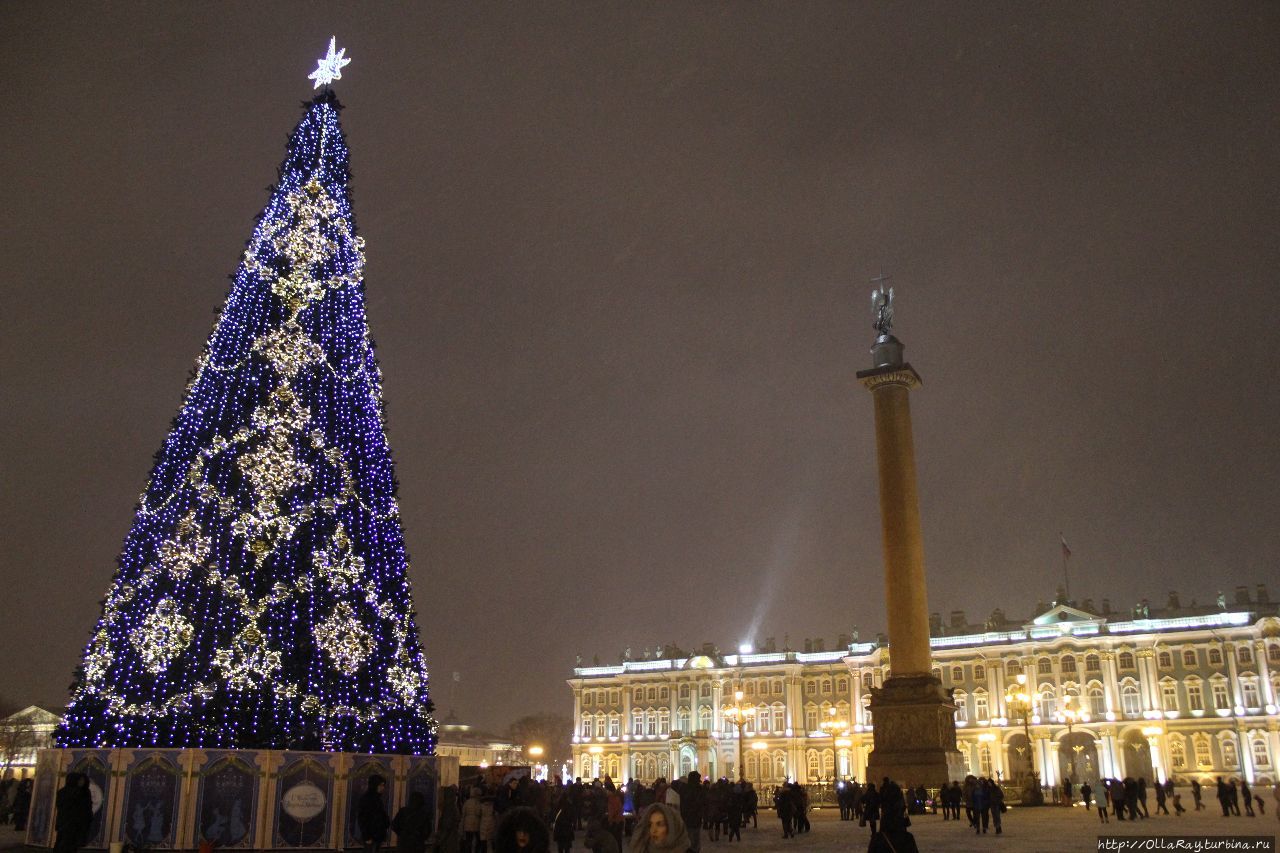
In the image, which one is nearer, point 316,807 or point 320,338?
point 316,807

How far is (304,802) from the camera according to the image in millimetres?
15734

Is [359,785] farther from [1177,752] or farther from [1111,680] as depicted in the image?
[1111,680]

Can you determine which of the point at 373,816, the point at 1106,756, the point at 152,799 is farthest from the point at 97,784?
the point at 1106,756

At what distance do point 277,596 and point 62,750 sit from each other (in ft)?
12.0

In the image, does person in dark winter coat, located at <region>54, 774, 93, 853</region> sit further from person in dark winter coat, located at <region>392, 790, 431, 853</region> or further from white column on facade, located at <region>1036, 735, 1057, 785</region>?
white column on facade, located at <region>1036, 735, 1057, 785</region>

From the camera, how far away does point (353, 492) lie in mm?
17547

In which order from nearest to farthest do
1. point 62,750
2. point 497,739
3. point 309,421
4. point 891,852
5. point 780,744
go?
point 891,852, point 62,750, point 309,421, point 780,744, point 497,739

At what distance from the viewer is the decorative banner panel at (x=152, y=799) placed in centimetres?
1494

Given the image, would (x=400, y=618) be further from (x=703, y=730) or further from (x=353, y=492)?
(x=703, y=730)

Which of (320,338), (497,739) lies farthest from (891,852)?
(497,739)

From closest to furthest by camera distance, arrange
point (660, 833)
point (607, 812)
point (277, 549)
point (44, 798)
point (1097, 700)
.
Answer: point (660, 833) < point (44, 798) < point (277, 549) < point (607, 812) < point (1097, 700)

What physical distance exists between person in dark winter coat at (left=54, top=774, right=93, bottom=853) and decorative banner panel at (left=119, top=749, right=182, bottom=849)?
270 cm

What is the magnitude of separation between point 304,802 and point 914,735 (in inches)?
826

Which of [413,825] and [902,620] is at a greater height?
[902,620]
